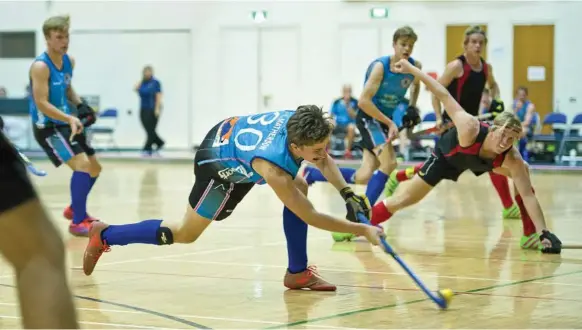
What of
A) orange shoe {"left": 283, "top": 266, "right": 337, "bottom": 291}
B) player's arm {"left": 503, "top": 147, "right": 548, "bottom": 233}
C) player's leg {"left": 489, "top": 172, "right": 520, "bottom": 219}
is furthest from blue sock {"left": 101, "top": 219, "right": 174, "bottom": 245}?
player's leg {"left": 489, "top": 172, "right": 520, "bottom": 219}

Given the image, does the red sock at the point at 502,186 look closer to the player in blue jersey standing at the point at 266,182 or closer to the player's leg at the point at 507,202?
the player's leg at the point at 507,202

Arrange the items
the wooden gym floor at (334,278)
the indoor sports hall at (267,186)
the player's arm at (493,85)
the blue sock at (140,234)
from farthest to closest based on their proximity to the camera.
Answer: the player's arm at (493,85), the blue sock at (140,234), the indoor sports hall at (267,186), the wooden gym floor at (334,278)

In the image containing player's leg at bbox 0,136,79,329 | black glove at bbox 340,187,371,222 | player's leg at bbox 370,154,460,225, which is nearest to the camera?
player's leg at bbox 0,136,79,329

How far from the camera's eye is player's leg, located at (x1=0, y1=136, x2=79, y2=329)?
2.11m

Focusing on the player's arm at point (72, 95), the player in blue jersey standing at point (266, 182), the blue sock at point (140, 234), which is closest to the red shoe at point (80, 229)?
the player's arm at point (72, 95)

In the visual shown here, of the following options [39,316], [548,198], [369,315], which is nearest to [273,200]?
[548,198]

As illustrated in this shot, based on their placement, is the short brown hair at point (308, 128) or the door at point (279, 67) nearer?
the short brown hair at point (308, 128)

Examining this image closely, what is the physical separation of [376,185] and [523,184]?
1458 millimetres

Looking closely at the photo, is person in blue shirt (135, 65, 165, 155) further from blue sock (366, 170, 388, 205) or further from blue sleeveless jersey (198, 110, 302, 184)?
blue sleeveless jersey (198, 110, 302, 184)

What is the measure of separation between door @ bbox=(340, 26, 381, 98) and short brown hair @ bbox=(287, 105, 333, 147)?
16486 millimetres

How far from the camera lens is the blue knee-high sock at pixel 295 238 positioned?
5.39m

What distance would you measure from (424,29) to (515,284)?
51.3 feet

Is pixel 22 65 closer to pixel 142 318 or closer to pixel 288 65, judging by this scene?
pixel 288 65

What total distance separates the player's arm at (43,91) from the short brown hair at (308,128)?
136 inches
